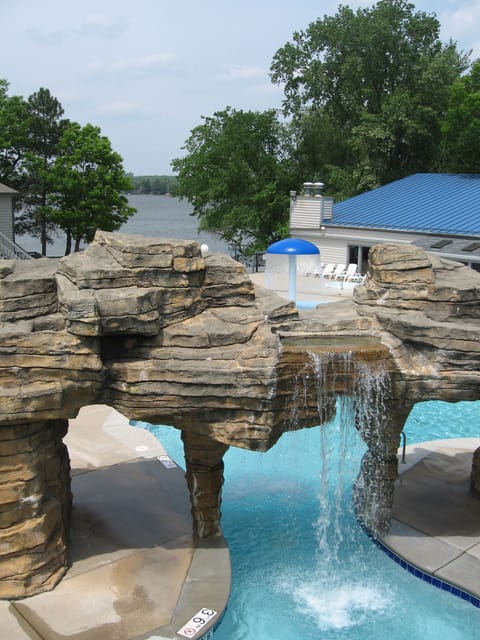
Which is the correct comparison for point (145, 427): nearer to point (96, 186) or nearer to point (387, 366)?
point (387, 366)

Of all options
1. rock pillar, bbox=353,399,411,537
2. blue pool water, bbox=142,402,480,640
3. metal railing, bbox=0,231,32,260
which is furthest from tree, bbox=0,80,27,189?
rock pillar, bbox=353,399,411,537

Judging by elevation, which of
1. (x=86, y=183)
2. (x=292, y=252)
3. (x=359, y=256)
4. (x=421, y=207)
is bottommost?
(x=359, y=256)

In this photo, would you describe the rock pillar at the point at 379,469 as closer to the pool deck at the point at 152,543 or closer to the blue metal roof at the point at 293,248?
the pool deck at the point at 152,543

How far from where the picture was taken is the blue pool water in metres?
9.16

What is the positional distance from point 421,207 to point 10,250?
19.1m

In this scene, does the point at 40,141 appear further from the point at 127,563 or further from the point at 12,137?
the point at 127,563

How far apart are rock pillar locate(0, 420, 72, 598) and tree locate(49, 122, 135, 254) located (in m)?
25.7

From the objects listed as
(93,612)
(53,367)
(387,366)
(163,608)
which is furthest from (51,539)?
(387,366)

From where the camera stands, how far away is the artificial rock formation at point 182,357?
832cm

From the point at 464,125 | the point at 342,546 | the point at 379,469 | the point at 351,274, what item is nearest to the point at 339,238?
the point at 351,274

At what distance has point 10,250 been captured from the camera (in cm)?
2712

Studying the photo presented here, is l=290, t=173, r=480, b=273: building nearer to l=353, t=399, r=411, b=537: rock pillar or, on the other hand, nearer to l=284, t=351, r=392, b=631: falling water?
l=353, t=399, r=411, b=537: rock pillar

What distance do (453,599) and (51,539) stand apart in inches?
251

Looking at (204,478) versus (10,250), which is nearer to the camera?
(204,478)
